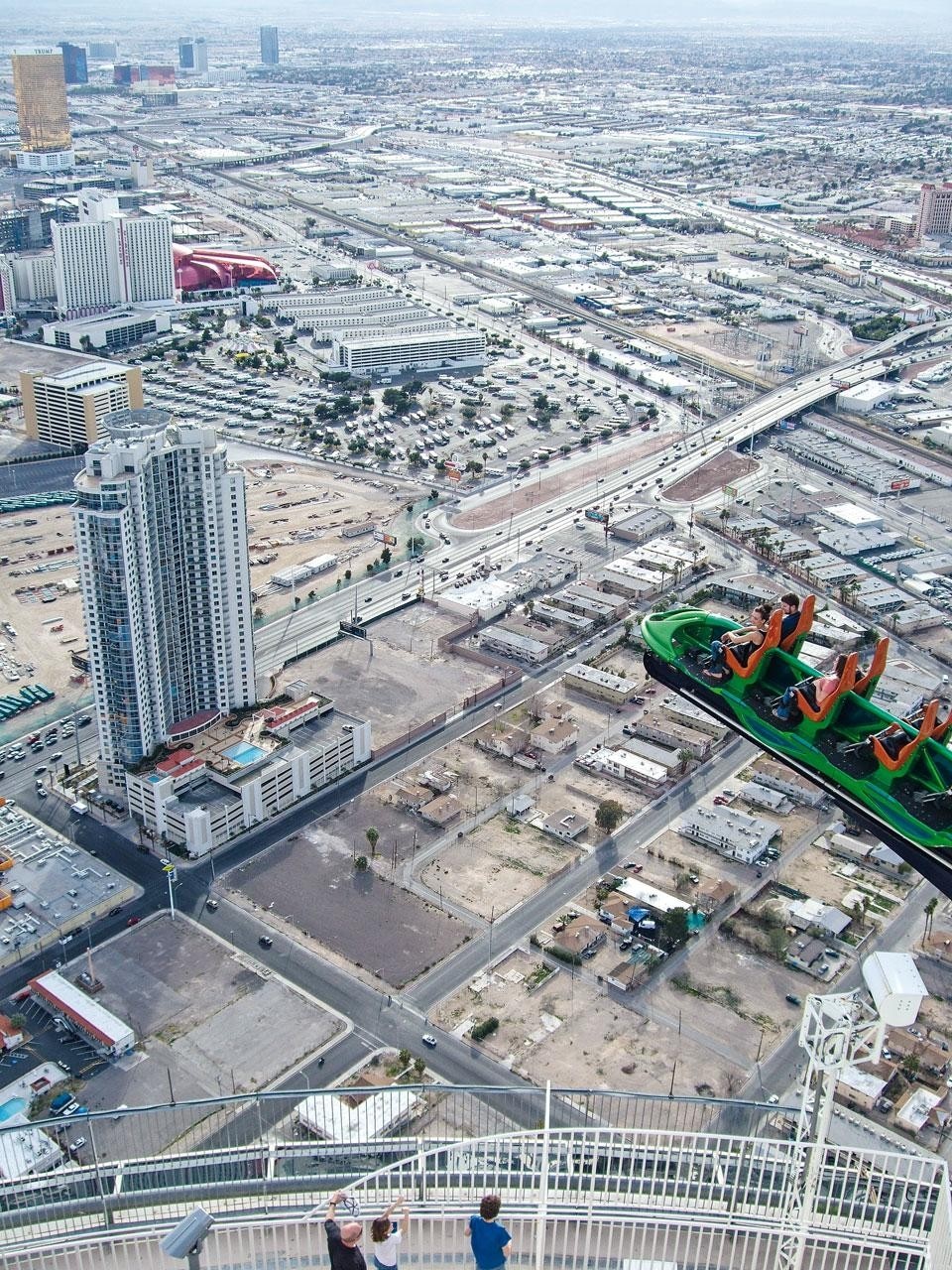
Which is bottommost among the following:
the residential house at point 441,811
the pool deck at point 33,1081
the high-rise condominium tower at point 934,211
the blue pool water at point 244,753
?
the pool deck at point 33,1081

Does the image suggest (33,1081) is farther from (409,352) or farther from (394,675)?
(409,352)

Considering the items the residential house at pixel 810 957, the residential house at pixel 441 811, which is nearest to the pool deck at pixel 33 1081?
the residential house at pixel 441 811

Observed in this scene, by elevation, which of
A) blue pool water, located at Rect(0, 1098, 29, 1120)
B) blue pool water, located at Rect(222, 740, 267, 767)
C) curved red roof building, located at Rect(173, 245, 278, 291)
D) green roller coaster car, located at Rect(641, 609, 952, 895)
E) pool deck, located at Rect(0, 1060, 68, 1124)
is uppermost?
green roller coaster car, located at Rect(641, 609, 952, 895)

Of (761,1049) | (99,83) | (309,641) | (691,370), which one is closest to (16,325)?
(691,370)

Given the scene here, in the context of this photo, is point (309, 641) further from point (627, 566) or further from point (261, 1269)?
point (261, 1269)

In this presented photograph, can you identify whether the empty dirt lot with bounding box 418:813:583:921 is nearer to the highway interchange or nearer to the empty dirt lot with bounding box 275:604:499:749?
the highway interchange

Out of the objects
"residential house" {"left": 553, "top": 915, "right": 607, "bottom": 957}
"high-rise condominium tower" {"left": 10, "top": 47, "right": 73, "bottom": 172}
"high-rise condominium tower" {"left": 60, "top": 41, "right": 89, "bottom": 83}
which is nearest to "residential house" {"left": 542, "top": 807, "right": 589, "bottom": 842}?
"residential house" {"left": 553, "top": 915, "right": 607, "bottom": 957}

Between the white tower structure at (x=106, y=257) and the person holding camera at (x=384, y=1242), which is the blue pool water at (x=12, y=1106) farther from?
the white tower structure at (x=106, y=257)
